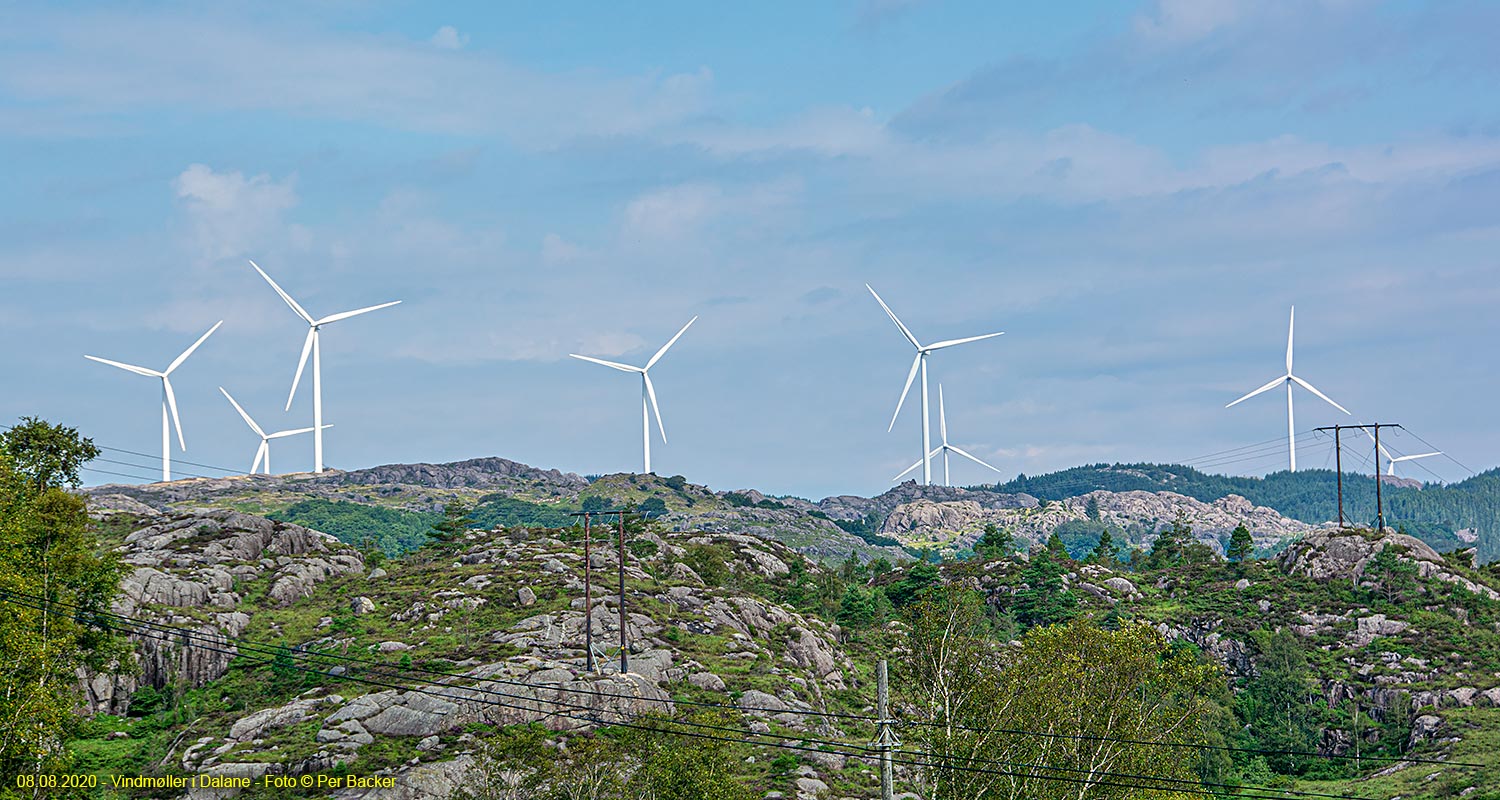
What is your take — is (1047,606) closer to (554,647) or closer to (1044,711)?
(554,647)

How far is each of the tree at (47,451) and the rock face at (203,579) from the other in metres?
10.8

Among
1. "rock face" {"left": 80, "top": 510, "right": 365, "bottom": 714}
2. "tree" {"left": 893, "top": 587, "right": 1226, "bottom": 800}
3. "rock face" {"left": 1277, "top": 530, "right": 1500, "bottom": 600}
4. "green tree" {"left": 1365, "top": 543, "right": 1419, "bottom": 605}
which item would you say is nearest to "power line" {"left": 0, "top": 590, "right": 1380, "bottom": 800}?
"tree" {"left": 893, "top": 587, "right": 1226, "bottom": 800}

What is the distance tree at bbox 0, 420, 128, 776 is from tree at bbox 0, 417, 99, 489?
1625cm

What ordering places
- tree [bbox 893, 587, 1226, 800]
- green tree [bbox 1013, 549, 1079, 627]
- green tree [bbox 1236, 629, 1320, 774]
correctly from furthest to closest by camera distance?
green tree [bbox 1013, 549, 1079, 627] < green tree [bbox 1236, 629, 1320, 774] < tree [bbox 893, 587, 1226, 800]

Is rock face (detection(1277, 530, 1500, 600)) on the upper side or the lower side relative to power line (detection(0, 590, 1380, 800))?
upper

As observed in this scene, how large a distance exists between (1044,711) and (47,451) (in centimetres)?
9283

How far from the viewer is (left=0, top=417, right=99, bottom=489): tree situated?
11725 centimetres

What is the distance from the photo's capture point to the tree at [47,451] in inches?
4616

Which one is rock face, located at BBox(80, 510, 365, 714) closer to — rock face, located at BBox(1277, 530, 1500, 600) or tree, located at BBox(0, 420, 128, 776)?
tree, located at BBox(0, 420, 128, 776)

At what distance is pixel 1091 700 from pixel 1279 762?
70140 mm

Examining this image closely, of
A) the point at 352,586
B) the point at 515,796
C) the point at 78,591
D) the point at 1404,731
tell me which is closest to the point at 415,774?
the point at 515,796

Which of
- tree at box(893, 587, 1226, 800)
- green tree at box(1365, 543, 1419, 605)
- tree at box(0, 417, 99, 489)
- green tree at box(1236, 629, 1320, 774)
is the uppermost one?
tree at box(0, 417, 99, 489)

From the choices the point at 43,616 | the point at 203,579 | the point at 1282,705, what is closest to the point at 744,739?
the point at 43,616

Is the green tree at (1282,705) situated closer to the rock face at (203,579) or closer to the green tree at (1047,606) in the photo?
the green tree at (1047,606)
